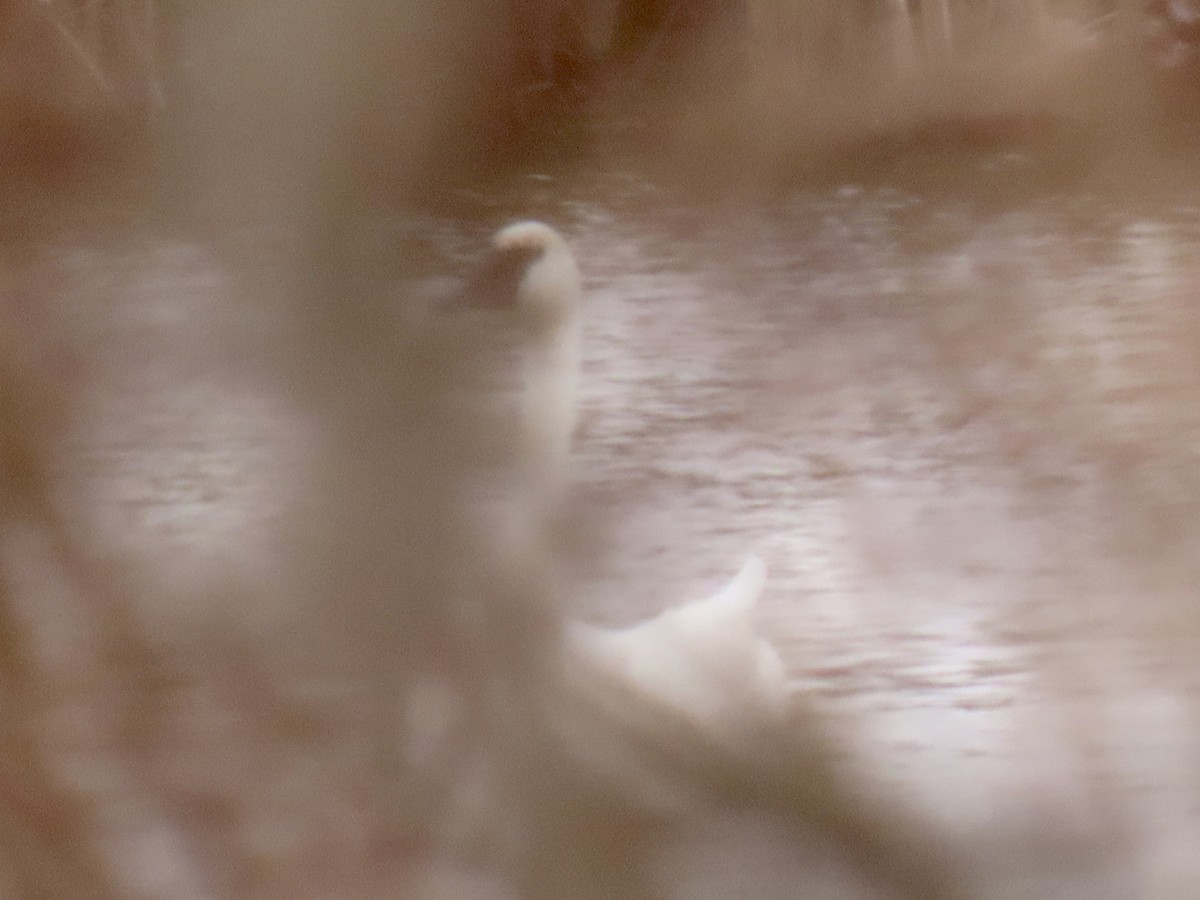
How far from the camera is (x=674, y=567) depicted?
290mm

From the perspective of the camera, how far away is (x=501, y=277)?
0.96ft

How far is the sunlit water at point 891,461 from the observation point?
0.26 meters

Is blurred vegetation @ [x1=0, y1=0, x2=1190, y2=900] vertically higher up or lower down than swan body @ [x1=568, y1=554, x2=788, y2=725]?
higher up

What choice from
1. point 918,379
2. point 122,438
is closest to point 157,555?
point 122,438

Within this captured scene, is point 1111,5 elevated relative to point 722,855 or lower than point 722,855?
elevated

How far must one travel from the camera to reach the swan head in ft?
0.89

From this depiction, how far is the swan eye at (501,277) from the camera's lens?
26 centimetres

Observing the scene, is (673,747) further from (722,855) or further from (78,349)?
(78,349)

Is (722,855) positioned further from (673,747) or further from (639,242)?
(639,242)

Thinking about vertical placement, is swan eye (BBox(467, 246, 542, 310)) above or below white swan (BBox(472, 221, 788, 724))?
above

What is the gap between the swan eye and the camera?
26 centimetres

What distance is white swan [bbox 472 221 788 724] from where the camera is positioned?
27cm

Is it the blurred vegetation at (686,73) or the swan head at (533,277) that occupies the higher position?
the blurred vegetation at (686,73)

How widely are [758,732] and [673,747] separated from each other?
17 mm
